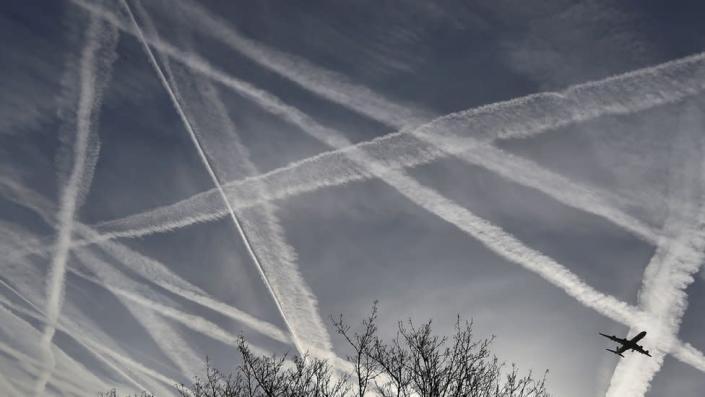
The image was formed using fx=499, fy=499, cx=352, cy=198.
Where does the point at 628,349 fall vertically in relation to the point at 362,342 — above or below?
above

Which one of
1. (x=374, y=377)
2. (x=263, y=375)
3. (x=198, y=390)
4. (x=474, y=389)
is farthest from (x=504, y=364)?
(x=198, y=390)

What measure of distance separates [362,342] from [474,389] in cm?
566

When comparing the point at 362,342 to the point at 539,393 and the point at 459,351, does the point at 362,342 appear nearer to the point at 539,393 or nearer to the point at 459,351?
the point at 459,351

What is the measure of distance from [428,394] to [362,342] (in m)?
4.02

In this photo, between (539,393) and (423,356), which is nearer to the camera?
(539,393)

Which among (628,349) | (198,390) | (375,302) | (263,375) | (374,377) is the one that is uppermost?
(628,349)

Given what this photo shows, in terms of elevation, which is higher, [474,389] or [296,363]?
[474,389]

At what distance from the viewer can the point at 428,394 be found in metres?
22.6

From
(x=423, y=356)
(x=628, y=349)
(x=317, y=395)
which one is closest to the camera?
(x=423, y=356)

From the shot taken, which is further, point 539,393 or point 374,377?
point 374,377

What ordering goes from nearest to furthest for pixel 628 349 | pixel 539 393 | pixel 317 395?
pixel 539 393, pixel 317 395, pixel 628 349

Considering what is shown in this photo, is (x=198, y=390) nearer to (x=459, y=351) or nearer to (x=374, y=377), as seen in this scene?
(x=374, y=377)

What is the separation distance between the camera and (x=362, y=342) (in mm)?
24688

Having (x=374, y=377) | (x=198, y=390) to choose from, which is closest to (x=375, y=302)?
(x=374, y=377)
